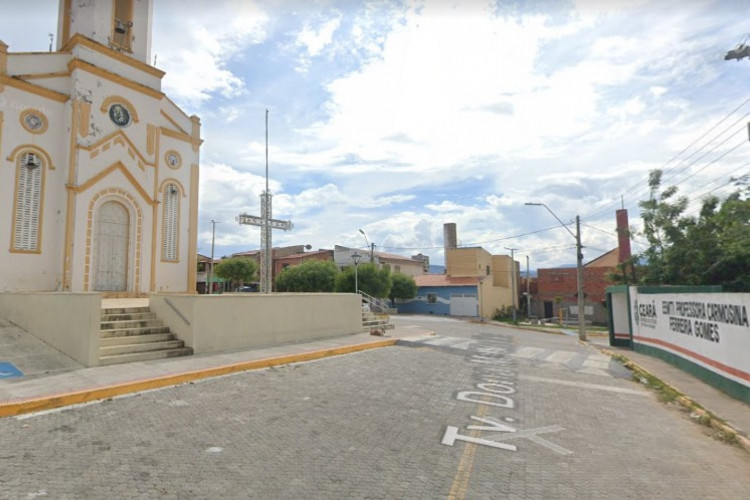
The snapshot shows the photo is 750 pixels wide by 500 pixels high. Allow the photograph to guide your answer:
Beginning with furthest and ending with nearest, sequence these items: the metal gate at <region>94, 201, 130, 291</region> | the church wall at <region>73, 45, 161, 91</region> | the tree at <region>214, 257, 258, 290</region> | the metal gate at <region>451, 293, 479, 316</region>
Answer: the metal gate at <region>451, 293, 479, 316</region>
the tree at <region>214, 257, 258, 290</region>
the church wall at <region>73, 45, 161, 91</region>
the metal gate at <region>94, 201, 130, 291</region>

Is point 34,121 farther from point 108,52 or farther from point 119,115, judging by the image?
point 108,52

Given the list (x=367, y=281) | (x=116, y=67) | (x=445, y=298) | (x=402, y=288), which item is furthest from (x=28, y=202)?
(x=445, y=298)

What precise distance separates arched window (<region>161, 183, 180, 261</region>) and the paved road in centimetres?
1003

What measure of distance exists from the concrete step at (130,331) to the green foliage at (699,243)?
20.9 metres

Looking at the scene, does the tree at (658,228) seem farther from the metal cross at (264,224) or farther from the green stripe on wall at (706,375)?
Answer: the metal cross at (264,224)

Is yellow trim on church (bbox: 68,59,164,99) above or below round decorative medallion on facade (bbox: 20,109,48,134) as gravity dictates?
above

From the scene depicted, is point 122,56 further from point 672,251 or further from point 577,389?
point 672,251

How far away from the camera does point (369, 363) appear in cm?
1105

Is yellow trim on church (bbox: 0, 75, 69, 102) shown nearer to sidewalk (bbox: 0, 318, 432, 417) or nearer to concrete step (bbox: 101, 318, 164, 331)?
sidewalk (bbox: 0, 318, 432, 417)

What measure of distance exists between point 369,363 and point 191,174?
39.2ft

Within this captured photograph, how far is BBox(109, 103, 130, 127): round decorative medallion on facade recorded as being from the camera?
15.5 metres

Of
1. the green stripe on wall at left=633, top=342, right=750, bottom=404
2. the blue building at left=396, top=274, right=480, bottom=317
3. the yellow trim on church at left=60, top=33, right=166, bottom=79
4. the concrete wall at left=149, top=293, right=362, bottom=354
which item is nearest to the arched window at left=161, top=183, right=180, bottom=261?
the yellow trim on church at left=60, top=33, right=166, bottom=79

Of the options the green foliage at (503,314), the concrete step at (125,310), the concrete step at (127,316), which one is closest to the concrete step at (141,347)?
the concrete step at (127,316)

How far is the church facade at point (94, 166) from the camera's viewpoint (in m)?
13.6
